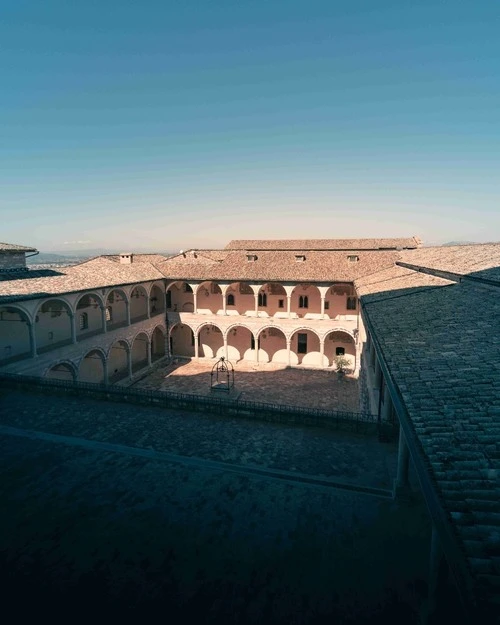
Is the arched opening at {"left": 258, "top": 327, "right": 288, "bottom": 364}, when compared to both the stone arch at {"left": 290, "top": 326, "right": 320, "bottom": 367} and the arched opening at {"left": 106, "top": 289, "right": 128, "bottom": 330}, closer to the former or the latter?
the stone arch at {"left": 290, "top": 326, "right": 320, "bottom": 367}

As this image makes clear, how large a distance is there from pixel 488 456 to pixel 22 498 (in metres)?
9.98

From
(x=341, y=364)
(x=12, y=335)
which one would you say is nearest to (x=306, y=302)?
(x=341, y=364)

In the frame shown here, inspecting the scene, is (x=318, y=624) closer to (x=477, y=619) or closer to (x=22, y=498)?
(x=477, y=619)

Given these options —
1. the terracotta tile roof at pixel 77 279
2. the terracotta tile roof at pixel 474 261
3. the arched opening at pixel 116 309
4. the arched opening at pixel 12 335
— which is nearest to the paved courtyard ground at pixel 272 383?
the arched opening at pixel 116 309

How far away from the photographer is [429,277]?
1869 cm

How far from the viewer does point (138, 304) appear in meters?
34.3

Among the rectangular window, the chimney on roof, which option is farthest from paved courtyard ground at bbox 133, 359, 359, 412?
the chimney on roof

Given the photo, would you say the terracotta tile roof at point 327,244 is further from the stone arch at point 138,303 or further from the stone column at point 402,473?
the stone column at point 402,473

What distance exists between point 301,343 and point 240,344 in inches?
221

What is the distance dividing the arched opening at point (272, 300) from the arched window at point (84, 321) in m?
14.0

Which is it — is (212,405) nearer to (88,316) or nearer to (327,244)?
(88,316)

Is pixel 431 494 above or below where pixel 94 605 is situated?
above

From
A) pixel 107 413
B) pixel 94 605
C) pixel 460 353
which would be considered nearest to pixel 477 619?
pixel 460 353

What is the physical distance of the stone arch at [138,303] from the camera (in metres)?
32.0
